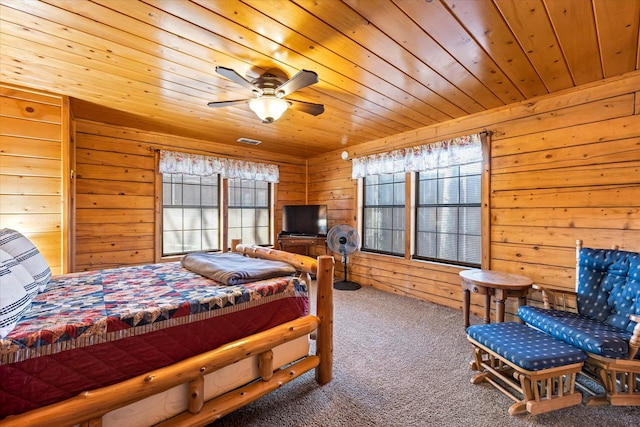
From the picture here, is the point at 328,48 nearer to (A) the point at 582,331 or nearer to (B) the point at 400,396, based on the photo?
(B) the point at 400,396

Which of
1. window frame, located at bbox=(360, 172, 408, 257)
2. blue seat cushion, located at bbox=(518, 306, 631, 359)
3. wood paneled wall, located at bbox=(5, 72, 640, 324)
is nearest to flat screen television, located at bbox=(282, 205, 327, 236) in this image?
window frame, located at bbox=(360, 172, 408, 257)

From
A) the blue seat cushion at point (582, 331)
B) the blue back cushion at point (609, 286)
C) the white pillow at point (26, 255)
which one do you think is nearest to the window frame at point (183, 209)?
the white pillow at point (26, 255)

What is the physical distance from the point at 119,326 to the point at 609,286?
3270 millimetres

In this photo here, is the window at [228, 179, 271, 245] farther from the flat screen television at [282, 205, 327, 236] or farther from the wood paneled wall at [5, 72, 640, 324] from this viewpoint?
the wood paneled wall at [5, 72, 640, 324]

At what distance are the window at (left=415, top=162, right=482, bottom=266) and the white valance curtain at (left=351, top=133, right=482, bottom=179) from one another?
6.3 inches

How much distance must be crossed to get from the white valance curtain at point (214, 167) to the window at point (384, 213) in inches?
71.0

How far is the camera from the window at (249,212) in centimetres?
489

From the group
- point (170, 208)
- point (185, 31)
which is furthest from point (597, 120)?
point (170, 208)

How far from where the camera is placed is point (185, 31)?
5.69ft

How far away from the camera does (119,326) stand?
1.28 meters

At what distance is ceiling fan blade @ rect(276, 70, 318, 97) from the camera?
71.5 inches

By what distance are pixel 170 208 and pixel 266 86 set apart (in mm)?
2896

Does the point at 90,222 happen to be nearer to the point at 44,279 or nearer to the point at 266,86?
the point at 44,279

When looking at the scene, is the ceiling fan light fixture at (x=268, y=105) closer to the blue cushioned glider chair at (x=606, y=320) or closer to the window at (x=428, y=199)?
the window at (x=428, y=199)
